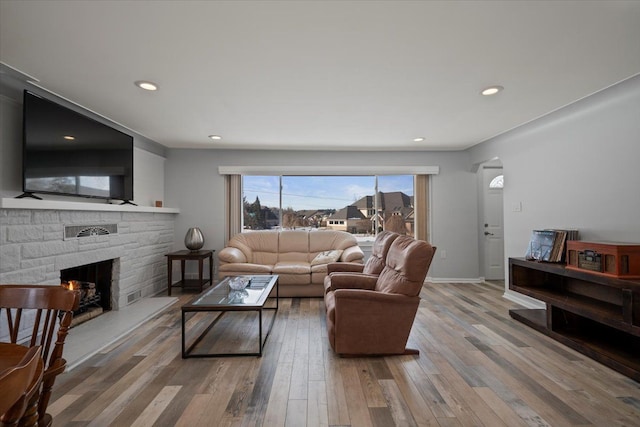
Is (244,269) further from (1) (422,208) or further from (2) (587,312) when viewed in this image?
(2) (587,312)

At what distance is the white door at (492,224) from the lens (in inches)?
206

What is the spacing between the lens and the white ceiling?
5.51 ft

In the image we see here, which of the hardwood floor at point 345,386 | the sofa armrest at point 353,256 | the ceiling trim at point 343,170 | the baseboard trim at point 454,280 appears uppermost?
the ceiling trim at point 343,170

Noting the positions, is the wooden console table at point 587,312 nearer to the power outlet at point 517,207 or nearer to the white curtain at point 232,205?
the power outlet at point 517,207

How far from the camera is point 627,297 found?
215 cm

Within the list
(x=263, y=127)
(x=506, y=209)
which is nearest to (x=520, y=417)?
(x=506, y=209)

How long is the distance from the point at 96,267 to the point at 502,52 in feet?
15.0

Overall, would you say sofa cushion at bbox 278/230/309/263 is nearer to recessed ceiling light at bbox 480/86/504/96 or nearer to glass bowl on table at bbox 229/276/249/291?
glass bowl on table at bbox 229/276/249/291

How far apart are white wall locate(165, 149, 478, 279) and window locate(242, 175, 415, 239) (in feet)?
1.17

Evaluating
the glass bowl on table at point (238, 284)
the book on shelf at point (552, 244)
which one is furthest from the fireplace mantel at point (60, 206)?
the book on shelf at point (552, 244)

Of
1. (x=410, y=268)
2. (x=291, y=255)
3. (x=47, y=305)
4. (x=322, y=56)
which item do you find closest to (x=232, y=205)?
(x=291, y=255)

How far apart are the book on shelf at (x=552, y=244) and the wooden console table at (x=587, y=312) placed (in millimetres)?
112

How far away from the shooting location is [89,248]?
3.14 m

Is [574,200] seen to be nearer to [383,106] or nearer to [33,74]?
[383,106]
